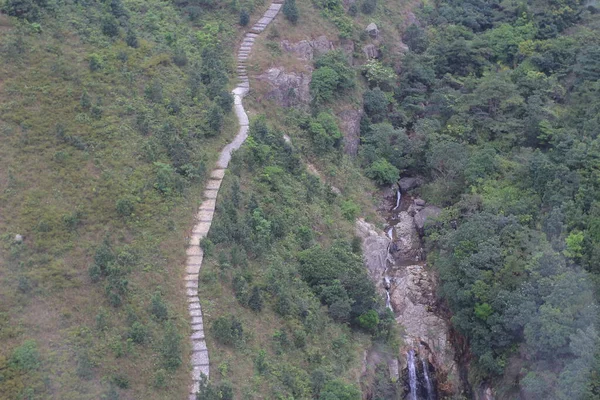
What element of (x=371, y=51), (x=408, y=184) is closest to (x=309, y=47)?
(x=371, y=51)

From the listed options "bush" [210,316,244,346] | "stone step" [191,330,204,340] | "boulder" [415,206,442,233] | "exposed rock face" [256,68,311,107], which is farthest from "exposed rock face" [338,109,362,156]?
"stone step" [191,330,204,340]

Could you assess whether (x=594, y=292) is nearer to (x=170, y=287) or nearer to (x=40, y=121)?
(x=170, y=287)

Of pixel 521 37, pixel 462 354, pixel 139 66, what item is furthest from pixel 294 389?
pixel 521 37

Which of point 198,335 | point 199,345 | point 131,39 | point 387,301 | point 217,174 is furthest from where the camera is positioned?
point 131,39

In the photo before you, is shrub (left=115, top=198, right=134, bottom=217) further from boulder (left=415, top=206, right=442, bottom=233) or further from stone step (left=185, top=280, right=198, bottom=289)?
boulder (left=415, top=206, right=442, bottom=233)

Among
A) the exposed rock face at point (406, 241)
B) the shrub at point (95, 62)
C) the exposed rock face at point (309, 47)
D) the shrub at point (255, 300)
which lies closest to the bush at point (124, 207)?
the shrub at point (255, 300)

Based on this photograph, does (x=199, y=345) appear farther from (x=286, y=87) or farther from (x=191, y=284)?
(x=286, y=87)

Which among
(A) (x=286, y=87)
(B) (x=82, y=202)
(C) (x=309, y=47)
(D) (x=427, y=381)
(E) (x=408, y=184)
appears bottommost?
(D) (x=427, y=381)
